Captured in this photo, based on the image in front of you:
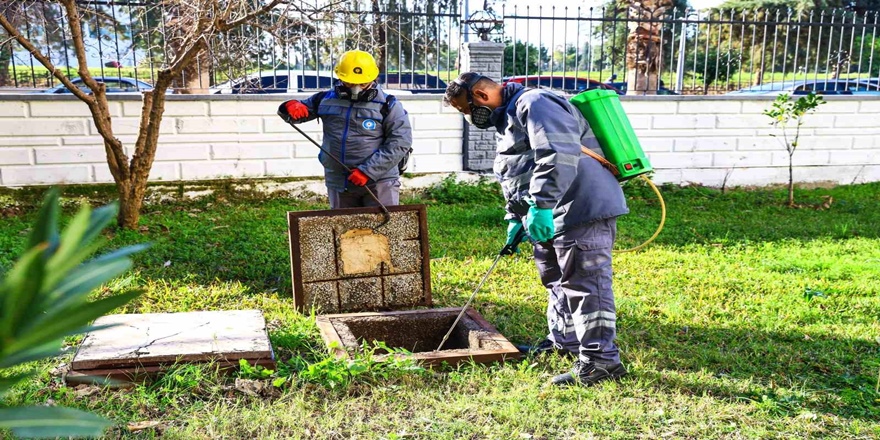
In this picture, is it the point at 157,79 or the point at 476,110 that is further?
the point at 157,79

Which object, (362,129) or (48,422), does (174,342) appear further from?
(48,422)

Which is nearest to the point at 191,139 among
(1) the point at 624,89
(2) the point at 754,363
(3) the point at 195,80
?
(3) the point at 195,80

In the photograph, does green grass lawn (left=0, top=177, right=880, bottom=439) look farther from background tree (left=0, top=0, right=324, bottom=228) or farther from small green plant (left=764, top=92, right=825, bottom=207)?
small green plant (left=764, top=92, right=825, bottom=207)

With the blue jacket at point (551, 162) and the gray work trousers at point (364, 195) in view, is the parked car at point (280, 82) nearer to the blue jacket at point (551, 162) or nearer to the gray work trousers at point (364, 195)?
the gray work trousers at point (364, 195)

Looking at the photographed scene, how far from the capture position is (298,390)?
3.60m

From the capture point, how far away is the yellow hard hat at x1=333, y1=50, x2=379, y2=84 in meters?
4.98

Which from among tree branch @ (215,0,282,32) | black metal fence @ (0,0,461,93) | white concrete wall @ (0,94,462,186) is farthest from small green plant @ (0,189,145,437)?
white concrete wall @ (0,94,462,186)

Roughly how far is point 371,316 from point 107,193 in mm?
4354

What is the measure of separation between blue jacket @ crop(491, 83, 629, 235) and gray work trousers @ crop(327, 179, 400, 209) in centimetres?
140

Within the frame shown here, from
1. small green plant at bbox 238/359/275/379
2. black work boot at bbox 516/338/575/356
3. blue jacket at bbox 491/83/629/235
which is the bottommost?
black work boot at bbox 516/338/575/356

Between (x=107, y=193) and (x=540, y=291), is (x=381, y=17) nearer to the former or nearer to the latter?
(x=107, y=193)

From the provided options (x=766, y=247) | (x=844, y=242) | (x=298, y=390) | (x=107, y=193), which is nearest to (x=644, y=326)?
(x=298, y=390)

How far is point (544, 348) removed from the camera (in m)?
4.24

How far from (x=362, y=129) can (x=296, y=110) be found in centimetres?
45
